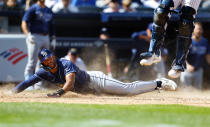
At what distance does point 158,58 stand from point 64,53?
4.93m

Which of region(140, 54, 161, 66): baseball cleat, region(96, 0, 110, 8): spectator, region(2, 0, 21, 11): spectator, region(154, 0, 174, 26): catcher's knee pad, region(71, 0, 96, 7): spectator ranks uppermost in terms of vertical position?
region(154, 0, 174, 26): catcher's knee pad

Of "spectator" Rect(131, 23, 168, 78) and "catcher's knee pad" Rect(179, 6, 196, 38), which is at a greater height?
"catcher's knee pad" Rect(179, 6, 196, 38)

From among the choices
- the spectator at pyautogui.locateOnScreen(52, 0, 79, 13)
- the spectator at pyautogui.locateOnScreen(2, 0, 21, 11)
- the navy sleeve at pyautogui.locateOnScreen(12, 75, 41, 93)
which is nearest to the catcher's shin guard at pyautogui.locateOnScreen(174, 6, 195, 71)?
the navy sleeve at pyautogui.locateOnScreen(12, 75, 41, 93)

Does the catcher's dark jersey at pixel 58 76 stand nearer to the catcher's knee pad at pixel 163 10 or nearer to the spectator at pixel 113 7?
the catcher's knee pad at pixel 163 10

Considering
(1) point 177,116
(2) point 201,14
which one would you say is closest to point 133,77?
(2) point 201,14

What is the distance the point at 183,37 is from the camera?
25.5ft

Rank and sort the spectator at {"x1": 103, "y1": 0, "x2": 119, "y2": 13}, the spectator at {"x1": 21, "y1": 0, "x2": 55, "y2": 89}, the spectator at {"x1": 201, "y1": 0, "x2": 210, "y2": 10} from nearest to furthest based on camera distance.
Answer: the spectator at {"x1": 21, "y1": 0, "x2": 55, "y2": 89} → the spectator at {"x1": 103, "y1": 0, "x2": 119, "y2": 13} → the spectator at {"x1": 201, "y1": 0, "x2": 210, "y2": 10}

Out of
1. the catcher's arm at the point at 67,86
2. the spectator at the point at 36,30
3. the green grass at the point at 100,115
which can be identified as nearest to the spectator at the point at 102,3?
the spectator at the point at 36,30

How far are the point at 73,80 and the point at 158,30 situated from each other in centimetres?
189

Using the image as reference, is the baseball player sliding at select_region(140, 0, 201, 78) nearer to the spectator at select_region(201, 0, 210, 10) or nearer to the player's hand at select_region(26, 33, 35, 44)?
the player's hand at select_region(26, 33, 35, 44)

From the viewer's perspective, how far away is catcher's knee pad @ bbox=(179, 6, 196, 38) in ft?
24.7

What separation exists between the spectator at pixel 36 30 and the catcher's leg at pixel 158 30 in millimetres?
4466

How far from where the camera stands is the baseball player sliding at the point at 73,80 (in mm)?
8734

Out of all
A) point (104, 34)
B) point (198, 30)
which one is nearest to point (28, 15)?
point (104, 34)
